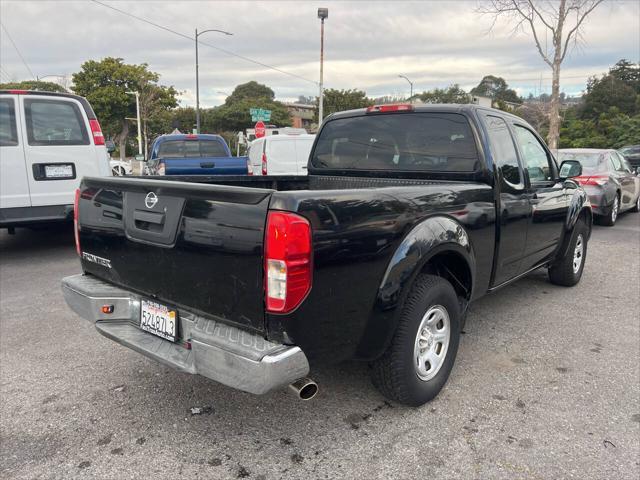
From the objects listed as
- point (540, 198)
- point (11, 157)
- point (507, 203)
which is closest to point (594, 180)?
point (540, 198)

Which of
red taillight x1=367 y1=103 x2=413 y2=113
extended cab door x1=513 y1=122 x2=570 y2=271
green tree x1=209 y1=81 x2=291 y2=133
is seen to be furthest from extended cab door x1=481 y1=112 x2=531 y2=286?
green tree x1=209 y1=81 x2=291 y2=133

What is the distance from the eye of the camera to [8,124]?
6.33 metres

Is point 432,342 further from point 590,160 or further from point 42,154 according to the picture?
point 590,160

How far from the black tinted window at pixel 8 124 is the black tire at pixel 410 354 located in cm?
576

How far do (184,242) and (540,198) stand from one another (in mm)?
3235

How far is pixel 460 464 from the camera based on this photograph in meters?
2.55

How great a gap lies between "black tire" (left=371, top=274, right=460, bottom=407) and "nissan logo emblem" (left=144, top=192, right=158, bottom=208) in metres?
1.48

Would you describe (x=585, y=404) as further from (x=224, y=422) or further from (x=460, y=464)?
(x=224, y=422)

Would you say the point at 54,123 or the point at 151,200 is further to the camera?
the point at 54,123

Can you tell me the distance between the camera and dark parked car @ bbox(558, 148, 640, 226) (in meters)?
9.46

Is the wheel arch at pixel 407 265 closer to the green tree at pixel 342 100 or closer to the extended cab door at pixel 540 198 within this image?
the extended cab door at pixel 540 198

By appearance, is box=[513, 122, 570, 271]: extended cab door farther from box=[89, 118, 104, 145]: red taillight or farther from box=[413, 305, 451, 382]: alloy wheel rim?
box=[89, 118, 104, 145]: red taillight

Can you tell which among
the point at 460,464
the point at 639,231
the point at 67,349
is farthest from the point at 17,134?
the point at 639,231

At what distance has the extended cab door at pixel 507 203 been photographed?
3.77 metres
